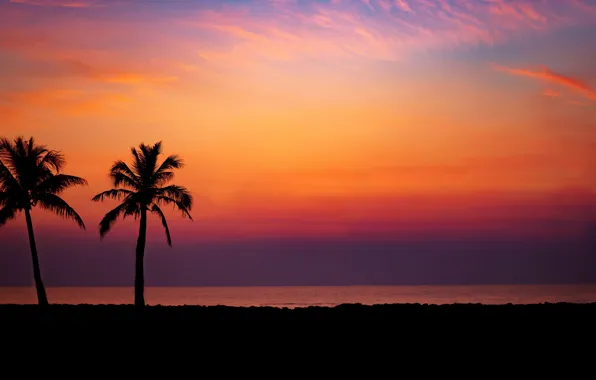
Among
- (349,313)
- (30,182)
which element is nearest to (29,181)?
(30,182)


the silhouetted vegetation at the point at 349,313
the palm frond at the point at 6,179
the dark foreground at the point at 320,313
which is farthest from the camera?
the palm frond at the point at 6,179

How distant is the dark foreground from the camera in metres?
38.2

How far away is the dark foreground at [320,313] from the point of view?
38.2 metres

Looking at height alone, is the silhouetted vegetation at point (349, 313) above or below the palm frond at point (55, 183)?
below

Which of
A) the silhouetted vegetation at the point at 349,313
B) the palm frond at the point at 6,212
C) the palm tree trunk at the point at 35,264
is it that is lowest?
the silhouetted vegetation at the point at 349,313

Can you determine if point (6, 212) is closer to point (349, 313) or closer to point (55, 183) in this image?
point (55, 183)

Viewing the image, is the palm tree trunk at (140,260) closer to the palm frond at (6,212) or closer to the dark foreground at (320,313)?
the dark foreground at (320,313)

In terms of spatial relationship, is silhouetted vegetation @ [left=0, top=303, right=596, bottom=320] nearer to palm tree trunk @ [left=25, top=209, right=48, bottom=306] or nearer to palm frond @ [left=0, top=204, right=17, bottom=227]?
palm tree trunk @ [left=25, top=209, right=48, bottom=306]

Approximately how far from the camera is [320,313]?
4141 cm

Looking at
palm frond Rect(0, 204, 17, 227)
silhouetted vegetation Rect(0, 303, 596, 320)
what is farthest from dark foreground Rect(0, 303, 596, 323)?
palm frond Rect(0, 204, 17, 227)

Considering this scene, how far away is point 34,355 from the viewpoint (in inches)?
1038

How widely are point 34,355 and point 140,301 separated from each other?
21076 mm

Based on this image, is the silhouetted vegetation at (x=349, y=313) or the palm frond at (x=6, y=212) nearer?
the silhouetted vegetation at (x=349, y=313)

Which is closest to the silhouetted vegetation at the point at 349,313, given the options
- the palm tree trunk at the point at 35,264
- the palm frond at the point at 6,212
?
the palm tree trunk at the point at 35,264
